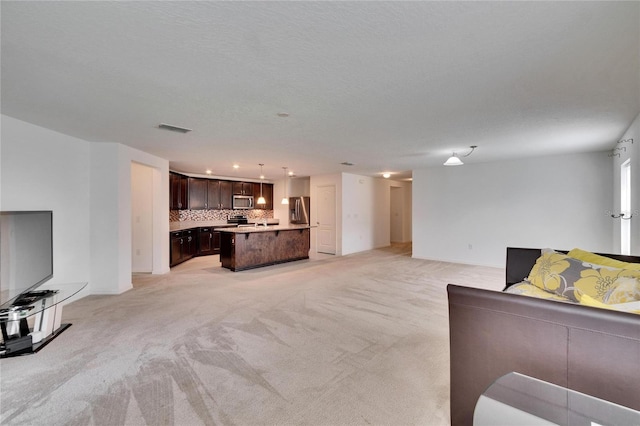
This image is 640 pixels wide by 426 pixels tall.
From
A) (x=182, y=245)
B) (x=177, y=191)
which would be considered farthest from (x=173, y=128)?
(x=182, y=245)

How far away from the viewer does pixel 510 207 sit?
20.0ft

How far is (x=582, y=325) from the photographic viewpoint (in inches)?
51.7

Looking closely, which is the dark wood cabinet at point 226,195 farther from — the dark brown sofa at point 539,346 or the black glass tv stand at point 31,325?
the dark brown sofa at point 539,346

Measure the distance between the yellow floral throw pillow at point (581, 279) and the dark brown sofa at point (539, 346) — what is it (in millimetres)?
669

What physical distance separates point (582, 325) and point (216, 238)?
8.06 m

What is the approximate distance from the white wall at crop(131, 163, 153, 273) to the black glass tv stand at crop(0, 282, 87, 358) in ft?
8.56

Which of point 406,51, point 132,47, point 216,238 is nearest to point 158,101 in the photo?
point 132,47

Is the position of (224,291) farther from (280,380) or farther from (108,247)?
(280,380)

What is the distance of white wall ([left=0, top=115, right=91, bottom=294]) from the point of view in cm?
312

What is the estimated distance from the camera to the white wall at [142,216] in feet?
18.6

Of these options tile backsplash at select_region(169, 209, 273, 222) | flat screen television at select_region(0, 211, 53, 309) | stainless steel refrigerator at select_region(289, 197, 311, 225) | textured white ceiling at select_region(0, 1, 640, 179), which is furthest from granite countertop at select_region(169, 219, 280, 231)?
flat screen television at select_region(0, 211, 53, 309)

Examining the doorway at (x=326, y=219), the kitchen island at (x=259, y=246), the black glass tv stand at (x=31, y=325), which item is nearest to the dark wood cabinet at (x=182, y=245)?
the kitchen island at (x=259, y=246)

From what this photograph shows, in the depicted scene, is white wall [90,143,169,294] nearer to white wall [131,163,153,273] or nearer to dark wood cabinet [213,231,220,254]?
white wall [131,163,153,273]

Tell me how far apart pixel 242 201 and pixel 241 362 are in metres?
6.97
